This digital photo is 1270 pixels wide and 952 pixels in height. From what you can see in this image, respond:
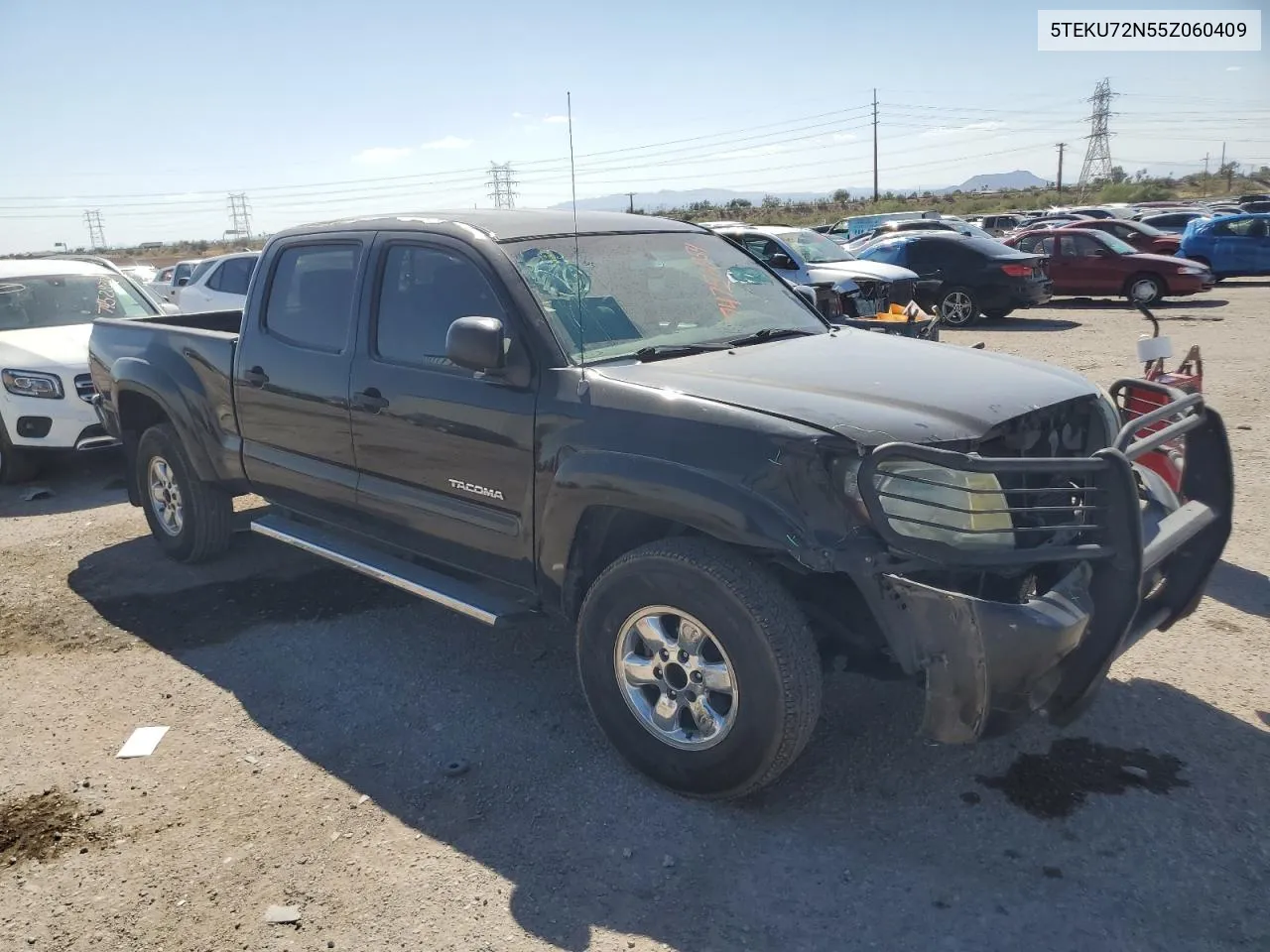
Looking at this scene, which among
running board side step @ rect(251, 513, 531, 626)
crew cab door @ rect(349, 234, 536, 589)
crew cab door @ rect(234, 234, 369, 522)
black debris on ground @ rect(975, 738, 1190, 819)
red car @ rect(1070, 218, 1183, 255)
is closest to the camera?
black debris on ground @ rect(975, 738, 1190, 819)

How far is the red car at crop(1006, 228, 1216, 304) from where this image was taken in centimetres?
1797

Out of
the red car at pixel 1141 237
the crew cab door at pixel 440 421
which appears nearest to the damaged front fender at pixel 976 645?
the crew cab door at pixel 440 421

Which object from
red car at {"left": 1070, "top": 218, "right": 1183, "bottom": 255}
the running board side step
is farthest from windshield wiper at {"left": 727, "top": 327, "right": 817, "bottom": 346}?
red car at {"left": 1070, "top": 218, "right": 1183, "bottom": 255}

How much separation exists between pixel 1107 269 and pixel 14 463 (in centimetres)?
1754

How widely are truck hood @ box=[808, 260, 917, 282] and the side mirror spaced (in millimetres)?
9368

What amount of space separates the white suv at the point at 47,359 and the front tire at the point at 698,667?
5.90 meters

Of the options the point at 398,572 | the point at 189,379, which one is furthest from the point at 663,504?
the point at 189,379

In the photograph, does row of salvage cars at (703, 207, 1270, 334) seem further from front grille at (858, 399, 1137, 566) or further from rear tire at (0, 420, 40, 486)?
front grille at (858, 399, 1137, 566)

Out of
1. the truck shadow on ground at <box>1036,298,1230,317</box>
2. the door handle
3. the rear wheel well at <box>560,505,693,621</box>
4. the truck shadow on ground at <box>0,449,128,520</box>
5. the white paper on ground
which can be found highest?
the door handle

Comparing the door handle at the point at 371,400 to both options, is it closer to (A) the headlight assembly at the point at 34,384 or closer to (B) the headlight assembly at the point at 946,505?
(B) the headlight assembly at the point at 946,505

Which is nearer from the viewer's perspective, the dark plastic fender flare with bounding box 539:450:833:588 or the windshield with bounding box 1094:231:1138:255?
the dark plastic fender flare with bounding box 539:450:833:588

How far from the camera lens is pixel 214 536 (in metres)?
5.82

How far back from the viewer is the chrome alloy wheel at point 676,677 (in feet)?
10.8

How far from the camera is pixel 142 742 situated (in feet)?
13.1
